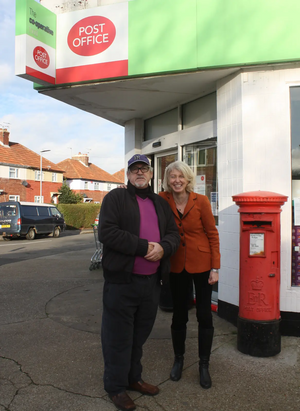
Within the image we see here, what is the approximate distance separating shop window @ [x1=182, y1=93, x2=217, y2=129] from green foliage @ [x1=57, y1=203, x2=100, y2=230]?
848 inches

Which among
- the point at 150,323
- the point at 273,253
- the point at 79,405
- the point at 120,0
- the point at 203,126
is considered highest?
the point at 120,0

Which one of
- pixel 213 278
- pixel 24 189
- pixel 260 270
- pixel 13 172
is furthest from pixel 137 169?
pixel 24 189

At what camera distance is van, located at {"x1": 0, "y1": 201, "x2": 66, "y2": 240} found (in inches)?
696

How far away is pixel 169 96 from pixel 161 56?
1.01m

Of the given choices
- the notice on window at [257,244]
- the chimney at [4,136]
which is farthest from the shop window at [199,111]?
the chimney at [4,136]

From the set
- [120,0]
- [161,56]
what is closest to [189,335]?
[161,56]

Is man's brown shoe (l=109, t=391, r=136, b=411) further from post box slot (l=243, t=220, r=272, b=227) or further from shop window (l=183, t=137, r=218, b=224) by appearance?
shop window (l=183, t=137, r=218, b=224)

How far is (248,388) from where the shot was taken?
2998 mm

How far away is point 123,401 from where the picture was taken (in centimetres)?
271

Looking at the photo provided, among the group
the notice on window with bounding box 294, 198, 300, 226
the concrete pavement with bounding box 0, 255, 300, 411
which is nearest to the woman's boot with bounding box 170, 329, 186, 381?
the concrete pavement with bounding box 0, 255, 300, 411

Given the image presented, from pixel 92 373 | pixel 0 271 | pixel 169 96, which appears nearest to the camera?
pixel 92 373

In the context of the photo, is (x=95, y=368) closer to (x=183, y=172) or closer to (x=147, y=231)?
(x=147, y=231)

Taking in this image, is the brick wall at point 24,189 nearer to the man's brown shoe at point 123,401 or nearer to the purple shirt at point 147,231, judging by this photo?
the purple shirt at point 147,231

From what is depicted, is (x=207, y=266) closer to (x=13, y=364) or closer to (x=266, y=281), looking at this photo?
(x=266, y=281)
